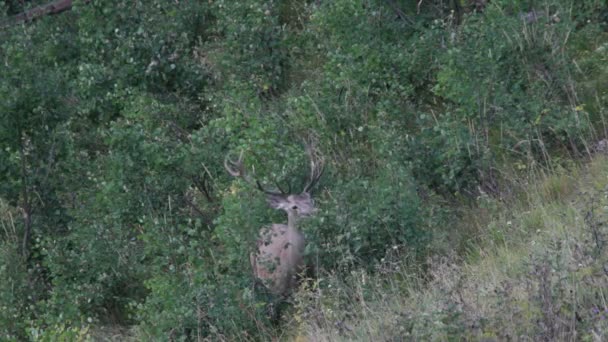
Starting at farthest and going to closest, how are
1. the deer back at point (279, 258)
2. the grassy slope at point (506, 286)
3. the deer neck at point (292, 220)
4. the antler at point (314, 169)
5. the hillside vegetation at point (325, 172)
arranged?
the antler at point (314, 169) → the deer neck at point (292, 220) → the deer back at point (279, 258) → the hillside vegetation at point (325, 172) → the grassy slope at point (506, 286)

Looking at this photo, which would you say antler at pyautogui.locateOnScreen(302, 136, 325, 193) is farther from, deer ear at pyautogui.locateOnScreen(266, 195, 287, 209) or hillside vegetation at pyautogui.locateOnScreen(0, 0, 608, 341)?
deer ear at pyautogui.locateOnScreen(266, 195, 287, 209)

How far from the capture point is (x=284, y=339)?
28.0ft

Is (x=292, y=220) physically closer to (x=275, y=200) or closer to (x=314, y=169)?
(x=275, y=200)

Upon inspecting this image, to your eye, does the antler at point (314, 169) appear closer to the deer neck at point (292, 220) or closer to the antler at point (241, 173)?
Result: the antler at point (241, 173)

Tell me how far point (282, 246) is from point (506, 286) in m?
3.08

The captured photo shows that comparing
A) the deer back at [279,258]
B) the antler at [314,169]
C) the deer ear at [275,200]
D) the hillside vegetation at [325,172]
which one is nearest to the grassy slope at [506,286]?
the hillside vegetation at [325,172]

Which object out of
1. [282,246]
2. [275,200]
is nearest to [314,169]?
[275,200]

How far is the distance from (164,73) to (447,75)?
14.2 feet

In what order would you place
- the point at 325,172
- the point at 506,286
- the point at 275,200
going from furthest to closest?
1. the point at 325,172
2. the point at 275,200
3. the point at 506,286

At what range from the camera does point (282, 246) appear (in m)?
9.27

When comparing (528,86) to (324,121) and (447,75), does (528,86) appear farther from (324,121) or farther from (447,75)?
(324,121)

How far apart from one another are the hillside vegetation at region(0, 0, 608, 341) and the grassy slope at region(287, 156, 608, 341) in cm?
2

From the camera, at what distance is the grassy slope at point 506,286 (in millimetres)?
6078

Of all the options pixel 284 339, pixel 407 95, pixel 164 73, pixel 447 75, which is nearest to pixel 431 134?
pixel 447 75
